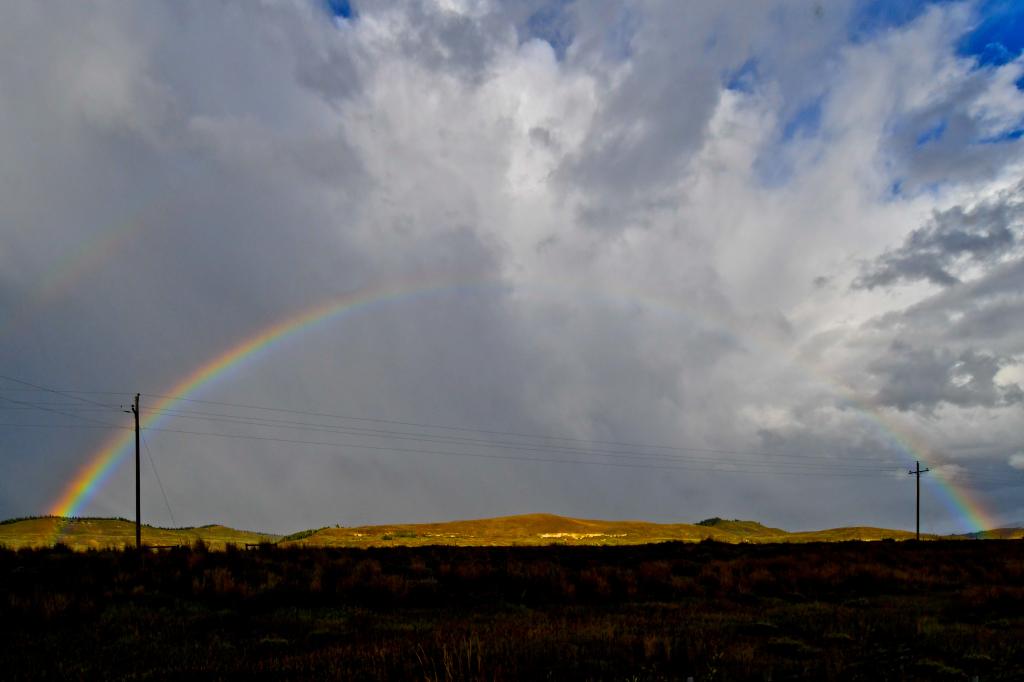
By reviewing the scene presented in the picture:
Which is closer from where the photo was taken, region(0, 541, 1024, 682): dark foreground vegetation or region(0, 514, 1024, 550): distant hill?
region(0, 541, 1024, 682): dark foreground vegetation

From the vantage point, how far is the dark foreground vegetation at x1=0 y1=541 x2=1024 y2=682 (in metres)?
10.4

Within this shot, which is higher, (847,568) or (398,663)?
(398,663)

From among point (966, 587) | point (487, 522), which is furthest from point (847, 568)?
point (487, 522)

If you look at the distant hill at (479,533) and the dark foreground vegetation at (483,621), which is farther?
the distant hill at (479,533)

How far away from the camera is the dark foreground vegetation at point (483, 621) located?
10.4 m

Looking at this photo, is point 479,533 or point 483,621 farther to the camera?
point 479,533

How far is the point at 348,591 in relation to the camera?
781 inches

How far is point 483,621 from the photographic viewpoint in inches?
622

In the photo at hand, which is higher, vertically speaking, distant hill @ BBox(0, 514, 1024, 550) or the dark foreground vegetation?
the dark foreground vegetation

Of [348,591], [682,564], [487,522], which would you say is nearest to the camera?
[348,591]

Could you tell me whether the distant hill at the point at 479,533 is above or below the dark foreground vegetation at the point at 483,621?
A: below

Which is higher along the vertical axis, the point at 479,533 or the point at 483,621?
the point at 483,621

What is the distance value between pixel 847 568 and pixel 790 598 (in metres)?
8.34

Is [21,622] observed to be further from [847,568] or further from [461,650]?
[847,568]
